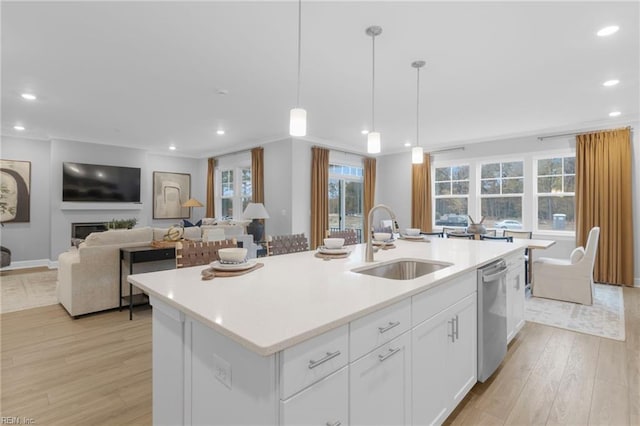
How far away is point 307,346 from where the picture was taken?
973mm

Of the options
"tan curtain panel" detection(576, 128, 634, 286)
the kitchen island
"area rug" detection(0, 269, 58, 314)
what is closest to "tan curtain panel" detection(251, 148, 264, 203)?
"area rug" detection(0, 269, 58, 314)

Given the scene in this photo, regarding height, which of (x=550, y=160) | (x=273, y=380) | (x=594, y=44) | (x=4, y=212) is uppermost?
(x=594, y=44)

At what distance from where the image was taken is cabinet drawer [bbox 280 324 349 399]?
0.91m

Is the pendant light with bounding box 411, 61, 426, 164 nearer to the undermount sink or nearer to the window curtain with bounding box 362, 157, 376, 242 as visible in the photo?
the undermount sink

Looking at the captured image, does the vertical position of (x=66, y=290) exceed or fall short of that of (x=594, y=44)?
it falls short

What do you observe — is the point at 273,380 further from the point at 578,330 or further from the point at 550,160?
the point at 550,160

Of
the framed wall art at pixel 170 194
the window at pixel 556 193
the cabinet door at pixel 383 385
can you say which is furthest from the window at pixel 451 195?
the framed wall art at pixel 170 194

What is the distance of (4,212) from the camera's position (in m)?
6.07

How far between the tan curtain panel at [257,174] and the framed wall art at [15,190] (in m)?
4.46

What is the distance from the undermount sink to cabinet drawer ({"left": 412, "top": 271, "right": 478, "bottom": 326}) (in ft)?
0.56

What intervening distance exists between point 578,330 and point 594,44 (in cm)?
274

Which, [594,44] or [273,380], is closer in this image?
[273,380]

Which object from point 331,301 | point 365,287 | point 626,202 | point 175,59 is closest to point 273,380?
point 331,301

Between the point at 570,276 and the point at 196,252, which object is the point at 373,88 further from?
the point at 570,276
